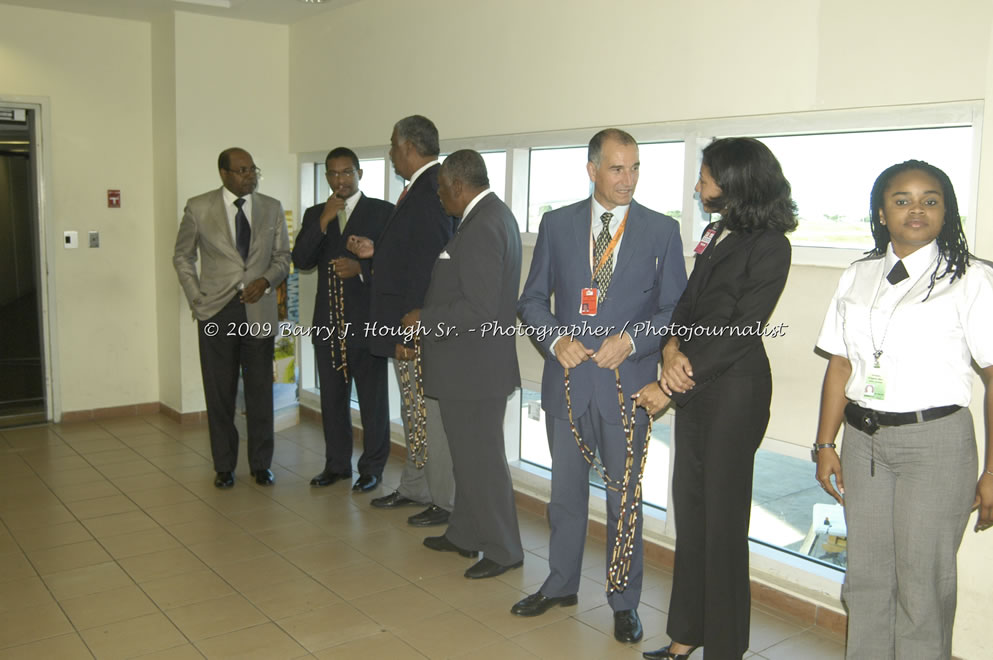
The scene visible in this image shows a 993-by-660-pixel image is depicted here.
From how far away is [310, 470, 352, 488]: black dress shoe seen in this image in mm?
5012

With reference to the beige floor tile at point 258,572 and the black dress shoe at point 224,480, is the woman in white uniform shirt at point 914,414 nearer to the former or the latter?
the beige floor tile at point 258,572

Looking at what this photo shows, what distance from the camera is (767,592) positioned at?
11.6 feet

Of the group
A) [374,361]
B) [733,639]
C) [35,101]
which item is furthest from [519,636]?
[35,101]

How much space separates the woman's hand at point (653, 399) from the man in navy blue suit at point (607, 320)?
0.67 ft

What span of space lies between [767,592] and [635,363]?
119cm

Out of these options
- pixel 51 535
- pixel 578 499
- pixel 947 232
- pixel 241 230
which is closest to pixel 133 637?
pixel 51 535

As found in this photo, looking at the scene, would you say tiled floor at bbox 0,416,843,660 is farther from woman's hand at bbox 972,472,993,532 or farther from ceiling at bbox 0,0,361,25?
ceiling at bbox 0,0,361,25

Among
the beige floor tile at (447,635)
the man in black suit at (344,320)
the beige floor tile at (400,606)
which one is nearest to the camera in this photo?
the beige floor tile at (447,635)

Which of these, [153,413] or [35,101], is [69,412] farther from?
[35,101]

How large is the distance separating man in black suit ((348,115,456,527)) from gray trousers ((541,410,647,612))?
1.00 metres

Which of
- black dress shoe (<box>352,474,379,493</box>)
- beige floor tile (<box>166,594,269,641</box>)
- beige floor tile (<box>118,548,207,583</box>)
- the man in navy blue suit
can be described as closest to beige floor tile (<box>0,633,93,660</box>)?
beige floor tile (<box>166,594,269,641</box>)

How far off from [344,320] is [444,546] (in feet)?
4.82

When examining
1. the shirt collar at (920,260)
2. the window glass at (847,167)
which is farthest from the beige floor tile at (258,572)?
the shirt collar at (920,260)

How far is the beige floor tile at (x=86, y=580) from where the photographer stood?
357cm
